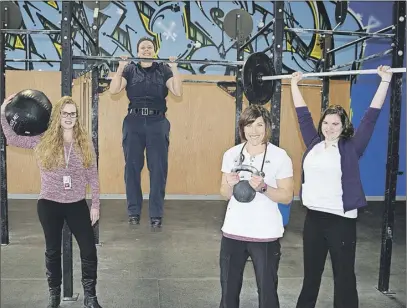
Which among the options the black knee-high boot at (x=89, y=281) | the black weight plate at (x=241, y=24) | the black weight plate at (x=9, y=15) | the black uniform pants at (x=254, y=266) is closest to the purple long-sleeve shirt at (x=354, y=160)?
the black uniform pants at (x=254, y=266)

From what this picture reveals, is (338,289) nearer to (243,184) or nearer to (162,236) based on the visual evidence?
(243,184)

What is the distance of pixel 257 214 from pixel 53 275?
1488 millimetres

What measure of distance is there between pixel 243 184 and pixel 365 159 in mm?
6015

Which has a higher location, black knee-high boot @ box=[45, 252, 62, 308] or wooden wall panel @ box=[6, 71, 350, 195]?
wooden wall panel @ box=[6, 71, 350, 195]

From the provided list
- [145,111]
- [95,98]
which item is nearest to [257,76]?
[145,111]

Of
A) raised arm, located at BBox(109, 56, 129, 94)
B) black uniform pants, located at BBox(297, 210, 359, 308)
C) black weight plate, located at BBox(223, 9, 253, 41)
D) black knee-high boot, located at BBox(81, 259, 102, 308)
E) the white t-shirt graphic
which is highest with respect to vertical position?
black weight plate, located at BBox(223, 9, 253, 41)

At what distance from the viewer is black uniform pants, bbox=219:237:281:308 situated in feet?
7.29

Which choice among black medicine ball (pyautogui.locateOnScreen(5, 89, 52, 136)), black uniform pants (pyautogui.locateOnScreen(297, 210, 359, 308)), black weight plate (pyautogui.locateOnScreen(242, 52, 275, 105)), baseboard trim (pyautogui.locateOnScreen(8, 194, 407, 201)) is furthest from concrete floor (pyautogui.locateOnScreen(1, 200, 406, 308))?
black weight plate (pyautogui.locateOnScreen(242, 52, 275, 105))

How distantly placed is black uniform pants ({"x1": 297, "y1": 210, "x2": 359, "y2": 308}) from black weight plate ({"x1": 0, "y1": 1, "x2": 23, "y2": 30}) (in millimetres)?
3723

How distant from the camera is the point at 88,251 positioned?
2.87 meters

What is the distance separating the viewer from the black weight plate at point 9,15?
4.79 meters

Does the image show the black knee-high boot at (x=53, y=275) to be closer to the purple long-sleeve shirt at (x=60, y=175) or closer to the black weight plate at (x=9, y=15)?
the purple long-sleeve shirt at (x=60, y=175)

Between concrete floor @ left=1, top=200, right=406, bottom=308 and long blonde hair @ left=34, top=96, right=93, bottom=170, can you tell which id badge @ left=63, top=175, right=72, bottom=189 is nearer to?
long blonde hair @ left=34, top=96, right=93, bottom=170

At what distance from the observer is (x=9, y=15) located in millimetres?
4887
